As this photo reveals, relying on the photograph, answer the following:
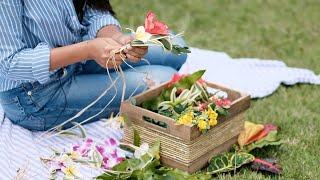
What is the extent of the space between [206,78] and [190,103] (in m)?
0.84

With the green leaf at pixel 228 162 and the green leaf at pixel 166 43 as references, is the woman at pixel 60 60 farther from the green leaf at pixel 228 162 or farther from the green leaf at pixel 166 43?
the green leaf at pixel 228 162

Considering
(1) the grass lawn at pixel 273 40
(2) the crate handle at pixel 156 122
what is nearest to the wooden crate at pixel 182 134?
(2) the crate handle at pixel 156 122

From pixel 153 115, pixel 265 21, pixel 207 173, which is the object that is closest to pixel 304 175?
pixel 207 173

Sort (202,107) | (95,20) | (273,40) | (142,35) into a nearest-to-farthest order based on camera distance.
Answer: (142,35), (202,107), (95,20), (273,40)

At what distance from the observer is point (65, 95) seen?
2.52 metres

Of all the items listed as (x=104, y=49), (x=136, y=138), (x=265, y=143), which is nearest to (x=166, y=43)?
(x=104, y=49)

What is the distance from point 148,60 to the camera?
2.78 meters

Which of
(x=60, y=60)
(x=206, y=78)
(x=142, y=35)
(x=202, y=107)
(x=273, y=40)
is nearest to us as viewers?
(x=142, y=35)

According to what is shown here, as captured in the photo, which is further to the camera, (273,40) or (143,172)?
(273,40)

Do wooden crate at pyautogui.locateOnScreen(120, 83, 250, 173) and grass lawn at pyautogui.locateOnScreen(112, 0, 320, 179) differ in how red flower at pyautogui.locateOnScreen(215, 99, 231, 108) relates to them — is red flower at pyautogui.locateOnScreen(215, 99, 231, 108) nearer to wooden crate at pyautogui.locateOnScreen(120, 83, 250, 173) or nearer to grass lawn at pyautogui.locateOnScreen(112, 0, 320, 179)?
wooden crate at pyautogui.locateOnScreen(120, 83, 250, 173)

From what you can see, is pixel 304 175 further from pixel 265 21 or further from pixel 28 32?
pixel 265 21

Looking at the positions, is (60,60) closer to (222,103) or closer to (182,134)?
(182,134)

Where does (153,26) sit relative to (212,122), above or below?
above

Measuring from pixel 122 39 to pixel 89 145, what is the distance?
43cm
